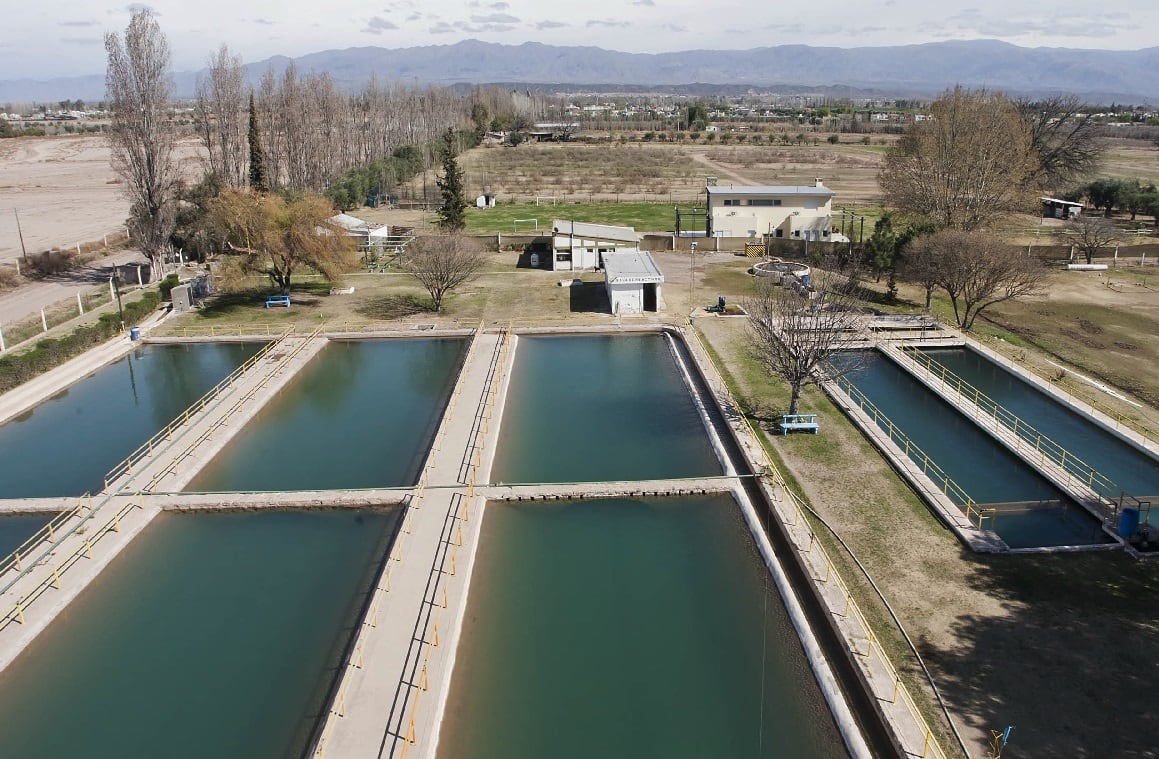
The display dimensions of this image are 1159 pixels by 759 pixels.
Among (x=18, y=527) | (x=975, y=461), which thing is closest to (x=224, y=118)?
(x=18, y=527)

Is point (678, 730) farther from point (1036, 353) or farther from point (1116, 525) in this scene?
point (1036, 353)

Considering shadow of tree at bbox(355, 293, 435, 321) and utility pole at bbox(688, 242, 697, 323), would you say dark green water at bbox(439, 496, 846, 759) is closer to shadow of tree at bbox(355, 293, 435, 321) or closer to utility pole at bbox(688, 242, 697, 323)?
utility pole at bbox(688, 242, 697, 323)

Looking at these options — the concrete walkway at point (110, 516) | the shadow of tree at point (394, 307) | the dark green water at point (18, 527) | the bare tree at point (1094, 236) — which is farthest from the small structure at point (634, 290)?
the bare tree at point (1094, 236)

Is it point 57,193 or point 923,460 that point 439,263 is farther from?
point 57,193

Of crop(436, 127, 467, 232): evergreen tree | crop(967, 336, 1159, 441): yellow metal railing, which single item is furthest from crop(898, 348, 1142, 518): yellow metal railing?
crop(436, 127, 467, 232): evergreen tree

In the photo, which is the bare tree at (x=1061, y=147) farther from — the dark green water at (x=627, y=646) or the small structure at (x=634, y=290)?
the dark green water at (x=627, y=646)
